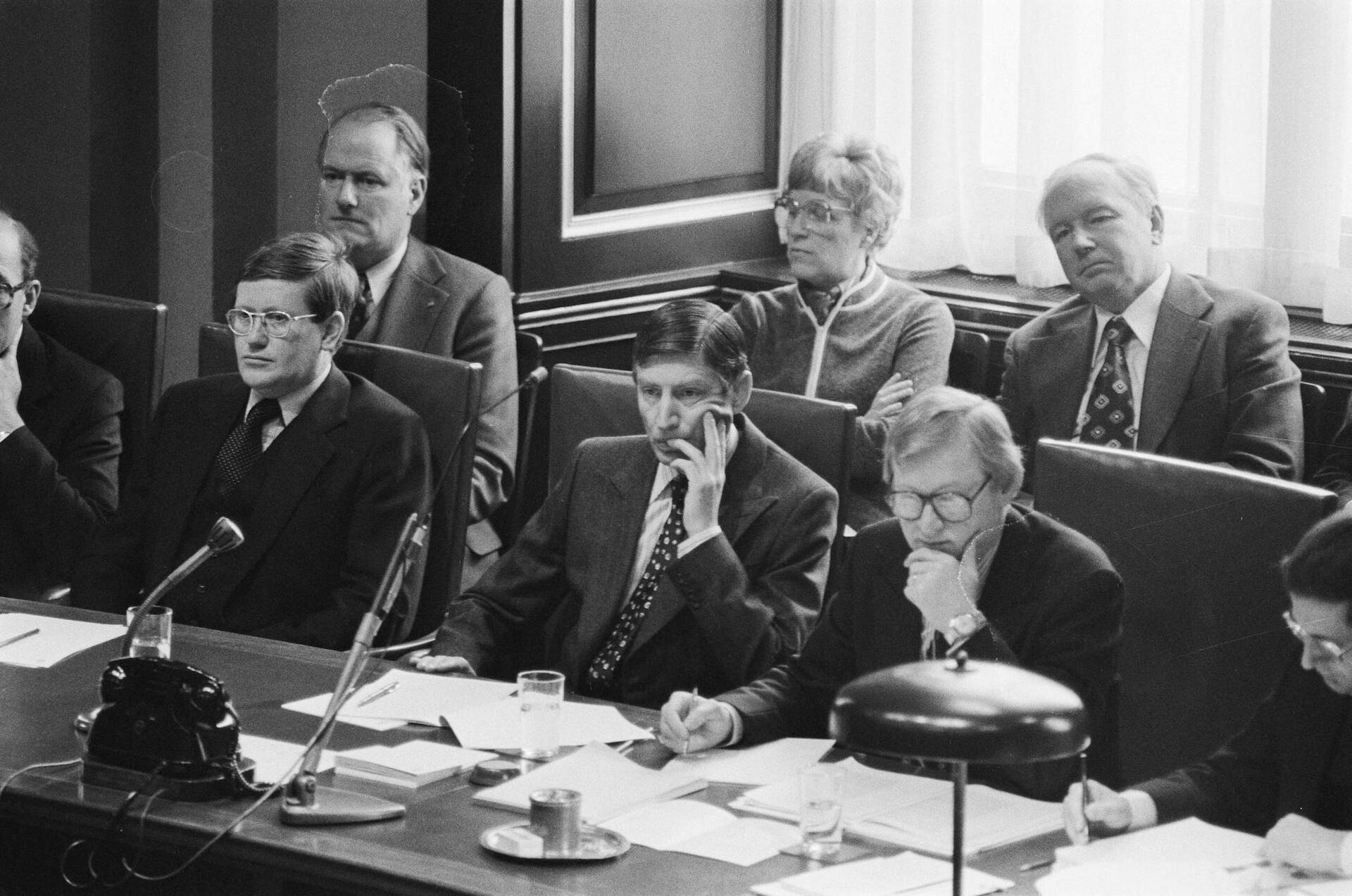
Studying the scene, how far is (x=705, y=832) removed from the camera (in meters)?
2.36

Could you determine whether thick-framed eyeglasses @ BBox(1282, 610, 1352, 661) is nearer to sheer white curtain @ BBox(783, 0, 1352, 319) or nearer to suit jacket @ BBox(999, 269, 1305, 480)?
suit jacket @ BBox(999, 269, 1305, 480)

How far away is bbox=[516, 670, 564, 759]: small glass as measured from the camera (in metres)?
2.65

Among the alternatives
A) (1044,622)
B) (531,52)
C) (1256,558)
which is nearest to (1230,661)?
(1256,558)

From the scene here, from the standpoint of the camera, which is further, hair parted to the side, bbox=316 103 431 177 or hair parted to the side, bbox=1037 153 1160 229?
hair parted to the side, bbox=316 103 431 177

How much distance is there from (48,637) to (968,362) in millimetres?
2055

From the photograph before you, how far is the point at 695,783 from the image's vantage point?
8.31 ft

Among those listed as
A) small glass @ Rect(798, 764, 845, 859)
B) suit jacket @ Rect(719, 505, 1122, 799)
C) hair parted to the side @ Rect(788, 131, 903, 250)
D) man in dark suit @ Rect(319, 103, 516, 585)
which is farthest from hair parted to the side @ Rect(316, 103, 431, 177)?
small glass @ Rect(798, 764, 845, 859)

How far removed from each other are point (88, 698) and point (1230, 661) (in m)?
1.68

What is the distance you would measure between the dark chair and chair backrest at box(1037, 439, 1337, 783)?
120cm

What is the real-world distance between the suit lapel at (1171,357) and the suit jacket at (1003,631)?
3.84 ft

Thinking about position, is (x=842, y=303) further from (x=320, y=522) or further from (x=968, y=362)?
(x=320, y=522)

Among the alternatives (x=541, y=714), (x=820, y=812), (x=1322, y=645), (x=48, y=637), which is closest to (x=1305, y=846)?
(x=1322, y=645)

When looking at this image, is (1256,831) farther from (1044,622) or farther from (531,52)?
(531,52)

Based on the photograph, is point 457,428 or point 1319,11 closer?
point 457,428
